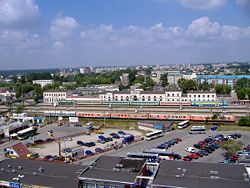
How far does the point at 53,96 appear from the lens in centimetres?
3594

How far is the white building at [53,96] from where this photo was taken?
3508 centimetres

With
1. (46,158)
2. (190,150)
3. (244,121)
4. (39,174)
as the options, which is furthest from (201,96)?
(39,174)

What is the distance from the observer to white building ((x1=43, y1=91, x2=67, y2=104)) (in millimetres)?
35075

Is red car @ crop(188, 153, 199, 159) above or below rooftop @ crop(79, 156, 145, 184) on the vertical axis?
below

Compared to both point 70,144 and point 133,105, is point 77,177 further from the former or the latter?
point 133,105

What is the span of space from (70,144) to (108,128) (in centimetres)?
498

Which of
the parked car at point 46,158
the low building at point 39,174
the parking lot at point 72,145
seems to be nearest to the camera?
the low building at point 39,174

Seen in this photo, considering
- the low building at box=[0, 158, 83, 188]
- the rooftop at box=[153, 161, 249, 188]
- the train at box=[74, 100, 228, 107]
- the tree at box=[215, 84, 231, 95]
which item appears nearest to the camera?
the rooftop at box=[153, 161, 249, 188]

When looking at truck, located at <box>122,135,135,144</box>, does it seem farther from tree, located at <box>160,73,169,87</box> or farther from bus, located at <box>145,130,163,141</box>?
tree, located at <box>160,73,169,87</box>

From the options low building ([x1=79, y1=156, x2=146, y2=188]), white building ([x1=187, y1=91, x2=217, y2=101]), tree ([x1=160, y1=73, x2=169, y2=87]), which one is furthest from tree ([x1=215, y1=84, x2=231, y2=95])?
low building ([x1=79, y1=156, x2=146, y2=188])

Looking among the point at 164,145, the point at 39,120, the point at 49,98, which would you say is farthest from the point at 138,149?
the point at 49,98

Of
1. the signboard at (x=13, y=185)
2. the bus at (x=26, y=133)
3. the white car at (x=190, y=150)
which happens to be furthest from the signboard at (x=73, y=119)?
the signboard at (x=13, y=185)

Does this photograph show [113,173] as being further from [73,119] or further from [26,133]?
[73,119]

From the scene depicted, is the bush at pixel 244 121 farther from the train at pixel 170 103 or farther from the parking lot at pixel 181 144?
the train at pixel 170 103
